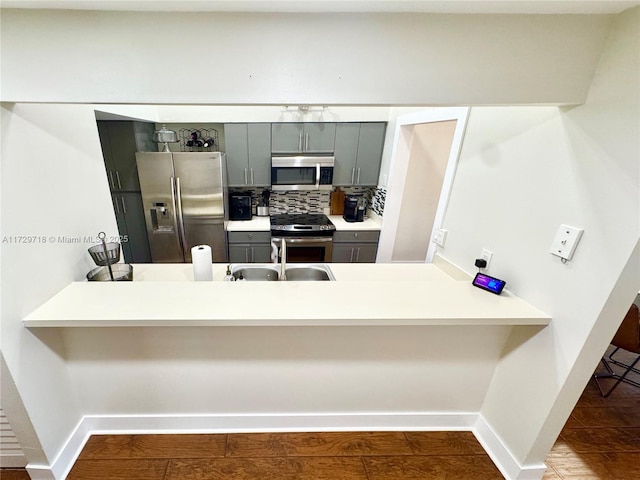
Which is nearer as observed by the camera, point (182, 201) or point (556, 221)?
point (556, 221)

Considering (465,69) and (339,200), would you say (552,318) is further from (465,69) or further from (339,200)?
(339,200)

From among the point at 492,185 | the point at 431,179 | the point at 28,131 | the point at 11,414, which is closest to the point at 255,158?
the point at 431,179

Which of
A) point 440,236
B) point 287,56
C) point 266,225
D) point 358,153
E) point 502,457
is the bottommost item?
point 502,457

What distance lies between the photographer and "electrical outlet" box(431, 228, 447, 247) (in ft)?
6.09

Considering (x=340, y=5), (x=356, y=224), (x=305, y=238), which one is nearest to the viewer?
(x=340, y=5)

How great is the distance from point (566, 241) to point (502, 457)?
1231 mm

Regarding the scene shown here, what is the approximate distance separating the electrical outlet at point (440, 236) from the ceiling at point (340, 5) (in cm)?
119

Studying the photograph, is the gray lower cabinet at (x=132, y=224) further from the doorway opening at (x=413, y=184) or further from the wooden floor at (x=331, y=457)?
the doorway opening at (x=413, y=184)

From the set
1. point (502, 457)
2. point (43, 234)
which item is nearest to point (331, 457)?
point (502, 457)

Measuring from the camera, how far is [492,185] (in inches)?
57.6

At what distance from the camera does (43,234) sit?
1.18 metres

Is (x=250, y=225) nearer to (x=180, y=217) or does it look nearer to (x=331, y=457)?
(x=180, y=217)

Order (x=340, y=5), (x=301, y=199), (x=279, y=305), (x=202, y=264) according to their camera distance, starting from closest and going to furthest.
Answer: (x=340, y=5) < (x=279, y=305) < (x=202, y=264) < (x=301, y=199)

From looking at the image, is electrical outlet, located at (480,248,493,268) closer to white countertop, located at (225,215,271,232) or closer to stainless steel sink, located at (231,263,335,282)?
stainless steel sink, located at (231,263,335,282)
